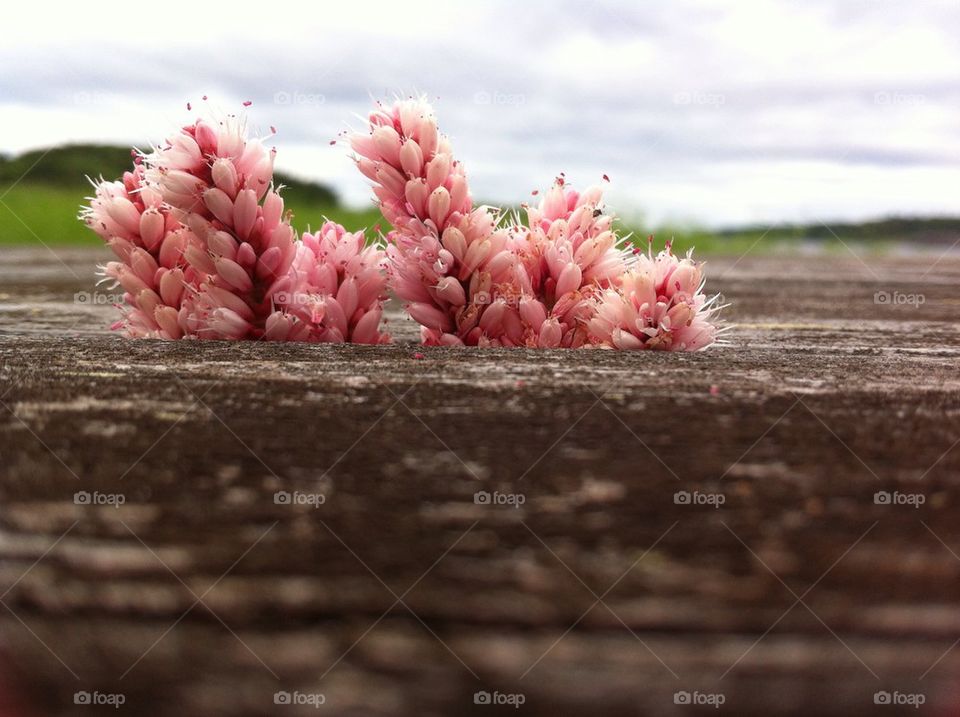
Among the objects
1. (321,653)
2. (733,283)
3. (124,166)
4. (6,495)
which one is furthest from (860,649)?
(124,166)

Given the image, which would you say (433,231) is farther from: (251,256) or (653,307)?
(653,307)

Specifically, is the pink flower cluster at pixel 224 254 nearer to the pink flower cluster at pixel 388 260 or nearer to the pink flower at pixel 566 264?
the pink flower cluster at pixel 388 260

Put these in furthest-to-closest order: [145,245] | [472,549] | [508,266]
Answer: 1. [145,245]
2. [508,266]
3. [472,549]

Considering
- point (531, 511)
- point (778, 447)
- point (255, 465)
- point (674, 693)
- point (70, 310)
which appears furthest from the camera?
point (70, 310)

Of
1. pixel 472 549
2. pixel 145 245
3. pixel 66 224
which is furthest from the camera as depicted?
pixel 66 224

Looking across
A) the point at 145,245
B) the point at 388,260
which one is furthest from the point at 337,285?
the point at 145,245

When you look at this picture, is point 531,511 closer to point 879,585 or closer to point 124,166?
point 879,585

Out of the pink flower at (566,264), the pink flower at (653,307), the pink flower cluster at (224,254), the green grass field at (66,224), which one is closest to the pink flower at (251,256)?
the pink flower cluster at (224,254)
